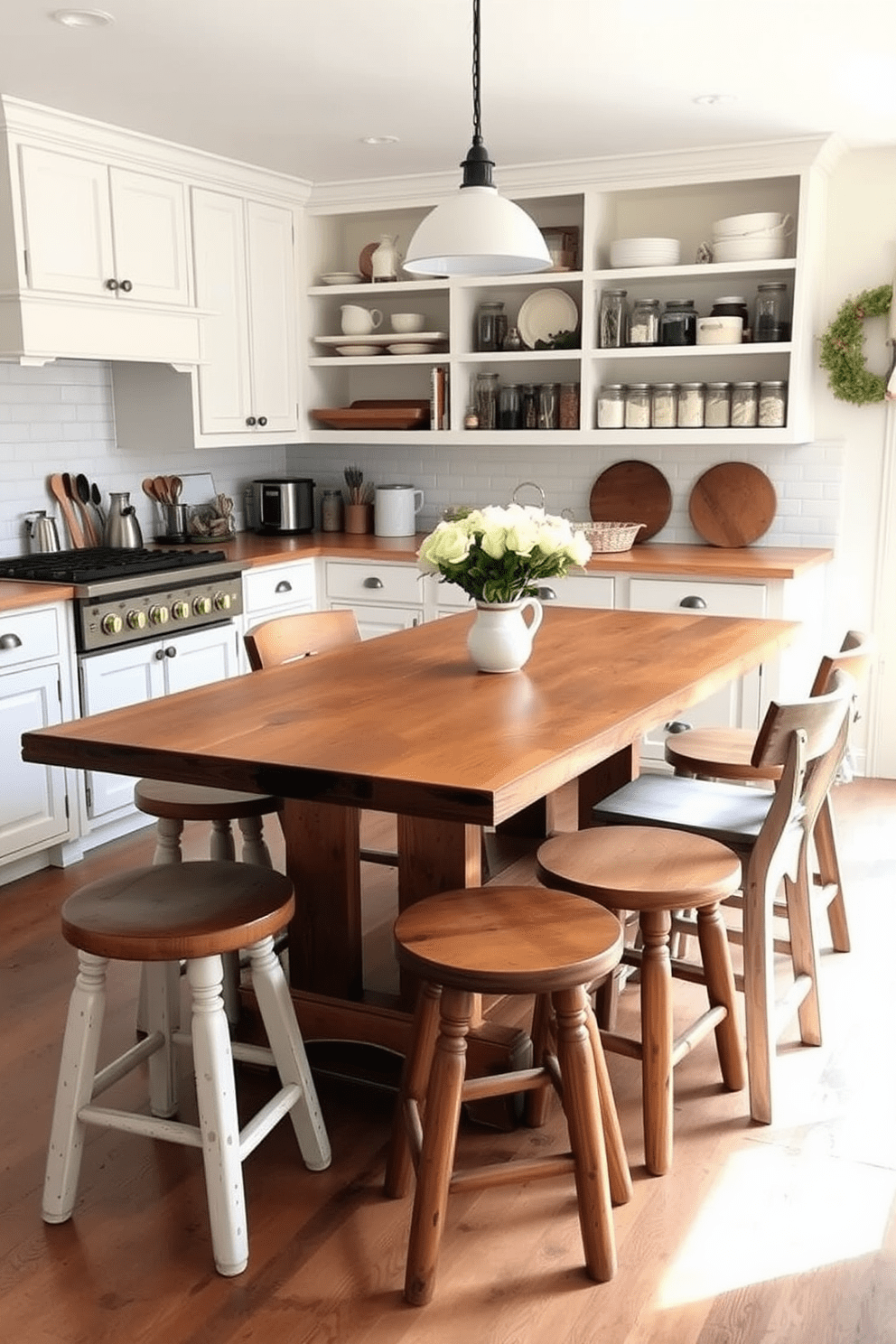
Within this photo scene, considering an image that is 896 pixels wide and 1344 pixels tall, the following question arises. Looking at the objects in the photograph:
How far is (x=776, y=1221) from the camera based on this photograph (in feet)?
7.55

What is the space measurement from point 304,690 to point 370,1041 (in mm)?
760

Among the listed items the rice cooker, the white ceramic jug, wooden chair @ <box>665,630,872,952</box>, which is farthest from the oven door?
wooden chair @ <box>665,630,872,952</box>

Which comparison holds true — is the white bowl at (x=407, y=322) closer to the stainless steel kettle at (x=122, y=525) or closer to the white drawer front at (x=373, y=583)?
the white drawer front at (x=373, y=583)

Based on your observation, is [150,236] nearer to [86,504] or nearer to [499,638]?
[86,504]

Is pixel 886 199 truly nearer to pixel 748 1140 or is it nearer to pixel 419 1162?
pixel 748 1140

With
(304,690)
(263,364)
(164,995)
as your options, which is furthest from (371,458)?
(164,995)

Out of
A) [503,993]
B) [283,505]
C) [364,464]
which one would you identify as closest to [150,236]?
[283,505]

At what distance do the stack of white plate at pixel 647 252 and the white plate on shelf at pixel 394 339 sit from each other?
901 millimetres

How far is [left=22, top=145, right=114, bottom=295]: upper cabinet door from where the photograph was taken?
4164mm

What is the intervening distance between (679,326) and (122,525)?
233 centimetres

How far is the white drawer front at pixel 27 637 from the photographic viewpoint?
12.7 feet

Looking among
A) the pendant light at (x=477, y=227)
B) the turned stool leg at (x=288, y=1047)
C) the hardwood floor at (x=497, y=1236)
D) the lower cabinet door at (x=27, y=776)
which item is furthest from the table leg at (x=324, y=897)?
the lower cabinet door at (x=27, y=776)

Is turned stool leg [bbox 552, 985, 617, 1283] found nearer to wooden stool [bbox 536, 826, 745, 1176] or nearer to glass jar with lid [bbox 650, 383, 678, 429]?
wooden stool [bbox 536, 826, 745, 1176]

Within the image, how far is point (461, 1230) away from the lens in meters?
2.29
